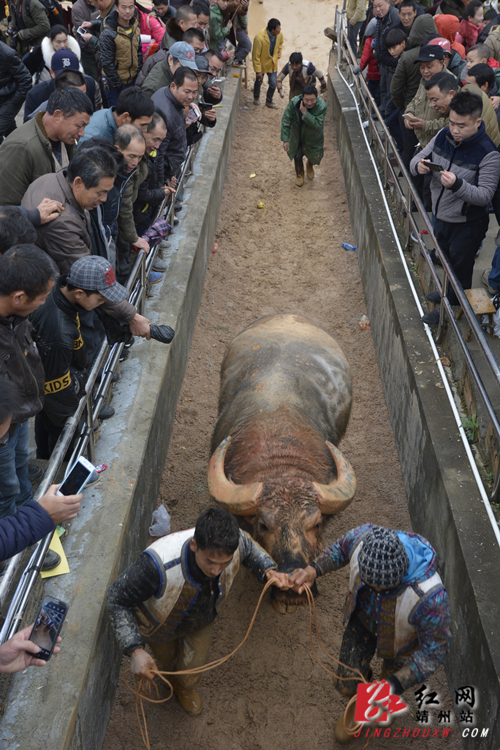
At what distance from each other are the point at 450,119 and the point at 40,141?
348cm

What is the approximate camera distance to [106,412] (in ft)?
16.6

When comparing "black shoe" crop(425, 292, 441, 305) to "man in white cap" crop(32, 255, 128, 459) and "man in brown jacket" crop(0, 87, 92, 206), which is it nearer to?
"man in white cap" crop(32, 255, 128, 459)

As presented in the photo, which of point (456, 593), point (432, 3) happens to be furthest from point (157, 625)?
point (432, 3)

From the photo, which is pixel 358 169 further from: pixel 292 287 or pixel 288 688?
pixel 288 688

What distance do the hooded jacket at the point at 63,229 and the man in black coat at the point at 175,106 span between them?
254 cm

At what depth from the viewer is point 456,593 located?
436cm

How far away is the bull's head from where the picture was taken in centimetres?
424

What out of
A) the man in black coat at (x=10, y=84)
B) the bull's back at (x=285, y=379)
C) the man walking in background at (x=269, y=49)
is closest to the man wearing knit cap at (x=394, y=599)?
the bull's back at (x=285, y=379)

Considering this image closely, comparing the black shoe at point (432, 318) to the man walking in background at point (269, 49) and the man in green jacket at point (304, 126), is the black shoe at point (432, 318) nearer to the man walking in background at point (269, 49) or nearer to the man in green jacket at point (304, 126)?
the man in green jacket at point (304, 126)

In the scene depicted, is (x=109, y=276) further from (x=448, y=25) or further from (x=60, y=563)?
(x=448, y=25)

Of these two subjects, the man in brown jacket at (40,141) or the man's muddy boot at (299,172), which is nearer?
the man in brown jacket at (40,141)

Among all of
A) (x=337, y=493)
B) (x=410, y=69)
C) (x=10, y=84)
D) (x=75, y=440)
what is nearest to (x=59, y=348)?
(x=75, y=440)

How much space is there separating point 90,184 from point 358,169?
7.10 meters

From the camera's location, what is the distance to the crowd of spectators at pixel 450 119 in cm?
573
